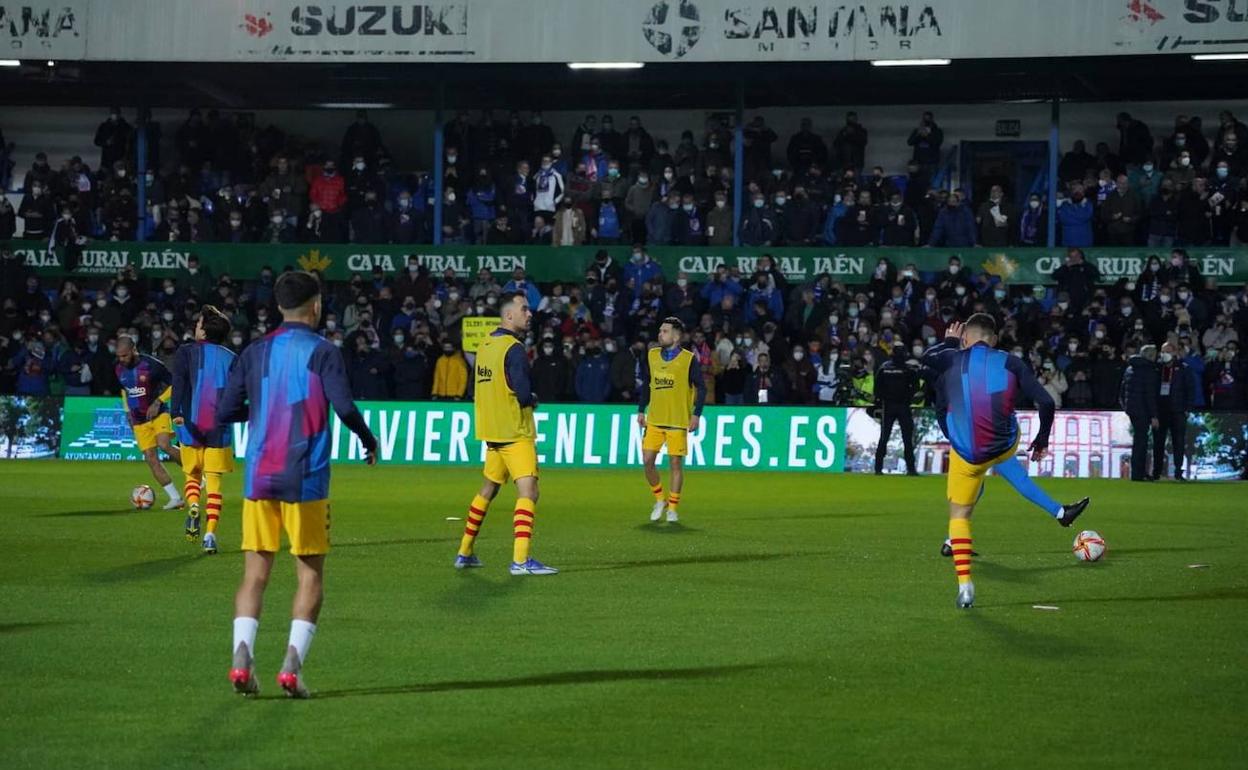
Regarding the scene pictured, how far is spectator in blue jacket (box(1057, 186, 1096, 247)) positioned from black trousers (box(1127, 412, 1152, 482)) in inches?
273

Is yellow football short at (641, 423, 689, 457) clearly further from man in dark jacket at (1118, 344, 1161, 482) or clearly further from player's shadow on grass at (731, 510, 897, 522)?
man in dark jacket at (1118, 344, 1161, 482)

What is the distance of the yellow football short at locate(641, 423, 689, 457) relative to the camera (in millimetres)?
20266

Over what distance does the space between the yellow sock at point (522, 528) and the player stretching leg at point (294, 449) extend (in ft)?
17.6

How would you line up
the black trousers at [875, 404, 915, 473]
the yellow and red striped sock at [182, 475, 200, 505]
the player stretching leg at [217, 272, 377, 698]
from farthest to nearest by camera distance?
the black trousers at [875, 404, 915, 473] < the yellow and red striped sock at [182, 475, 200, 505] < the player stretching leg at [217, 272, 377, 698]

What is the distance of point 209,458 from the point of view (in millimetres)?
16203

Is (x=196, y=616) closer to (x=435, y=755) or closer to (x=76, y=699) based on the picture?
(x=76, y=699)

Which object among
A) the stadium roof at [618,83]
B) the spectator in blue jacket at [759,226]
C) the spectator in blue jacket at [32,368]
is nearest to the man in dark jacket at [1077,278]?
the stadium roof at [618,83]

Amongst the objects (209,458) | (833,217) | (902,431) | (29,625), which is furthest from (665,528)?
(833,217)

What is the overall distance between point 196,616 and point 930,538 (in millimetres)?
8658

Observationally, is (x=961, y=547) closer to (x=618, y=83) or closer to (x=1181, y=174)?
(x=1181, y=174)

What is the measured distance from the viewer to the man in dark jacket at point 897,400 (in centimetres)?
2888

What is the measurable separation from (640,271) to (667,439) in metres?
14.1

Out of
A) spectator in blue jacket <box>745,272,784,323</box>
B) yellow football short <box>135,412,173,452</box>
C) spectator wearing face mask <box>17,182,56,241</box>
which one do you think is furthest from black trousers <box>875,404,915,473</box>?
spectator wearing face mask <box>17,182,56,241</box>

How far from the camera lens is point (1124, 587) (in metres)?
14.1
